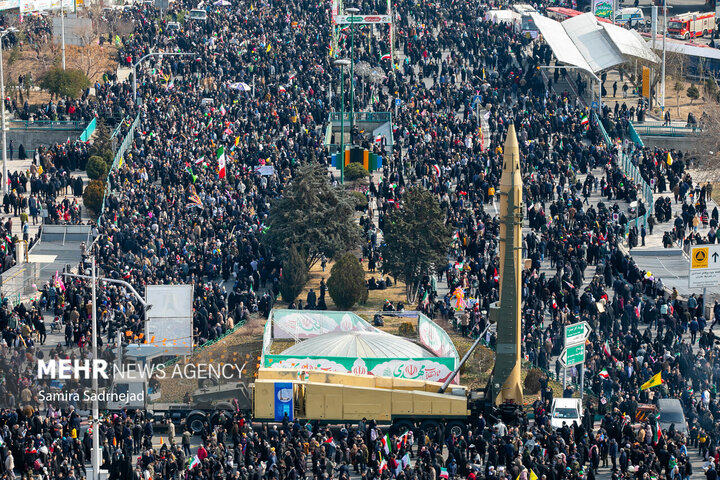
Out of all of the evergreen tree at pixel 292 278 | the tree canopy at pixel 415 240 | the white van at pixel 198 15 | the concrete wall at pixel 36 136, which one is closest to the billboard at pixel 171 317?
the evergreen tree at pixel 292 278

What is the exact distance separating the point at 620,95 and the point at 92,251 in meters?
35.5

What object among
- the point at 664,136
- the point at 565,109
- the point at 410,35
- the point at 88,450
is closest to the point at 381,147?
the point at 565,109

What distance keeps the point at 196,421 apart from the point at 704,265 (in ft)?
56.2

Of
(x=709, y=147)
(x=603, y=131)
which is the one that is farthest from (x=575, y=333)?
(x=603, y=131)

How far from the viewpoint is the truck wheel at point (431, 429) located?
4741 centimetres

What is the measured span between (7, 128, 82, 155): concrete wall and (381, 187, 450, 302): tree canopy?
2872 centimetres

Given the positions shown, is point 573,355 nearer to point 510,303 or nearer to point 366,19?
point 510,303

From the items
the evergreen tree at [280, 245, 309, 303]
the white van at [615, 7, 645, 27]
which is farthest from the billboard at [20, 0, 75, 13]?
the evergreen tree at [280, 245, 309, 303]

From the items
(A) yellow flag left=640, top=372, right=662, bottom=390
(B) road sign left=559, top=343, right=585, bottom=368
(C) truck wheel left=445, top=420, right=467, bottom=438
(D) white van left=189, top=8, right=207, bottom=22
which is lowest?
(C) truck wheel left=445, top=420, right=467, bottom=438

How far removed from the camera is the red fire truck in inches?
4363

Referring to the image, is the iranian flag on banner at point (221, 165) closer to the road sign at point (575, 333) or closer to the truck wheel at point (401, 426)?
the truck wheel at point (401, 426)

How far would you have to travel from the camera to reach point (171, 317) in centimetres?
5294

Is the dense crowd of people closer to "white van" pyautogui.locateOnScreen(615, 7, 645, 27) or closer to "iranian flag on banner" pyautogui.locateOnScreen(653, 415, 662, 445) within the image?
"iranian flag on banner" pyautogui.locateOnScreen(653, 415, 662, 445)

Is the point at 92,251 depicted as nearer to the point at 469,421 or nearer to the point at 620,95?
the point at 469,421
